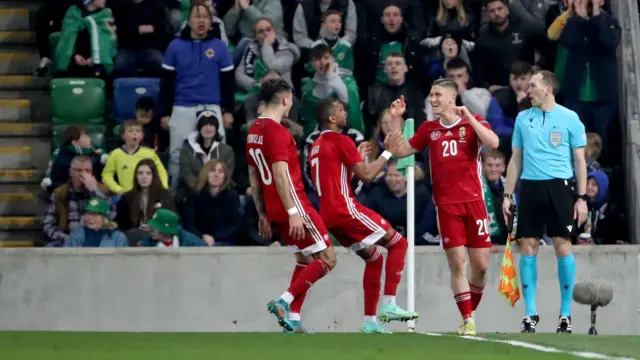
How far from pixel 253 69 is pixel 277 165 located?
5.98 meters

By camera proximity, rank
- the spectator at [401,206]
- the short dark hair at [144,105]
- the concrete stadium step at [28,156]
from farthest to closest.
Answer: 1. the concrete stadium step at [28,156]
2. the short dark hair at [144,105]
3. the spectator at [401,206]

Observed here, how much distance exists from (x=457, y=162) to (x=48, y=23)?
26.0ft

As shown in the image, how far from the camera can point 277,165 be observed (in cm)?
1205

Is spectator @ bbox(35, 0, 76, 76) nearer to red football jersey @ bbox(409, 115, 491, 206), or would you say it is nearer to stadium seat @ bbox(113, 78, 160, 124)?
stadium seat @ bbox(113, 78, 160, 124)

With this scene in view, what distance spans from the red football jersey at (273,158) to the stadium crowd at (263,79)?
155 inches

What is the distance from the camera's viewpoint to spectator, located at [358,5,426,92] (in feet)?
58.6

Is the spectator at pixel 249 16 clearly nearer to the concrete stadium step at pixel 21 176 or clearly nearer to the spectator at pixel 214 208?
the spectator at pixel 214 208

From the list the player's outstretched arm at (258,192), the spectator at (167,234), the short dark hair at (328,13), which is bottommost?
the spectator at (167,234)

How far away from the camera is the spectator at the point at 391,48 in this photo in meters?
17.9

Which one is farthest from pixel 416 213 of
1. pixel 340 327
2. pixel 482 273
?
pixel 482 273

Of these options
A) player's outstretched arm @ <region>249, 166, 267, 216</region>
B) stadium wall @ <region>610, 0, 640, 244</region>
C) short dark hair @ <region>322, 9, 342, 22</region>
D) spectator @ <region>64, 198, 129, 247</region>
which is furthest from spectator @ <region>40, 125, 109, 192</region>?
stadium wall @ <region>610, 0, 640, 244</region>

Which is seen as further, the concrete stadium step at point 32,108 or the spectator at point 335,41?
the concrete stadium step at point 32,108

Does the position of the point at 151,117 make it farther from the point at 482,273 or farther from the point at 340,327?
the point at 482,273

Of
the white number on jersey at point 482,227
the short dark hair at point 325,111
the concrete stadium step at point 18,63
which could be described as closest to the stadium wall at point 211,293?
the white number on jersey at point 482,227
